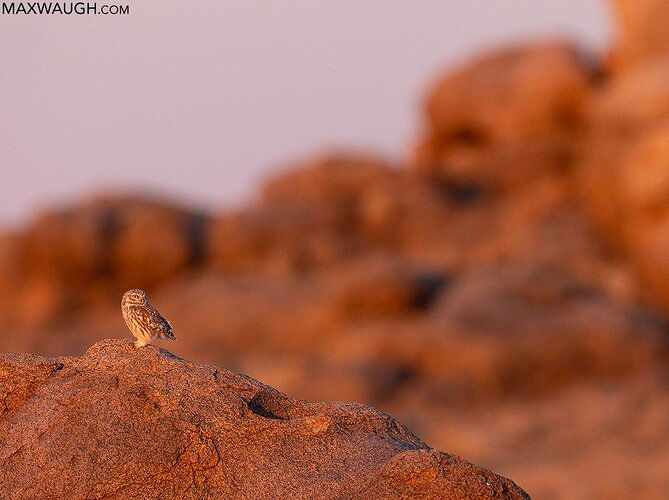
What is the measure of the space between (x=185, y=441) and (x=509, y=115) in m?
34.7

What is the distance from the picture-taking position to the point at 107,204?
37.4m

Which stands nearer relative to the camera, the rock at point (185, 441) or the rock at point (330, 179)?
the rock at point (185, 441)

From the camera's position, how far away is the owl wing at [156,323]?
5.82 m

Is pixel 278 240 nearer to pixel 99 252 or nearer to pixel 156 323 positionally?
pixel 99 252

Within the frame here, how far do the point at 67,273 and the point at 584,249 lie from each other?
1522 cm

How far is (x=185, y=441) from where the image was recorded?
5.17m

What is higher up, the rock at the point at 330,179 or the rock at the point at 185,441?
the rock at the point at 330,179

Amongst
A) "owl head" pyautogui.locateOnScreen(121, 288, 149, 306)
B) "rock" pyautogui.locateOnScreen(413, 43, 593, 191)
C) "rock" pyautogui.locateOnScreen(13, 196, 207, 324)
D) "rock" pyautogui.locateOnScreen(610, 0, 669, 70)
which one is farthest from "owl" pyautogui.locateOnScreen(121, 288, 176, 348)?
"rock" pyautogui.locateOnScreen(413, 43, 593, 191)

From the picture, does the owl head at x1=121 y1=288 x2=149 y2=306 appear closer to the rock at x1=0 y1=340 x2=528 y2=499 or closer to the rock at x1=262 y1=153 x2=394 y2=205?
the rock at x1=0 y1=340 x2=528 y2=499

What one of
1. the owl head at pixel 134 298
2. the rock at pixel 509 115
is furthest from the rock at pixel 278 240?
the owl head at pixel 134 298

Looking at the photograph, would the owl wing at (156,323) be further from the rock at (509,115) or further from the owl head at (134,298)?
the rock at (509,115)

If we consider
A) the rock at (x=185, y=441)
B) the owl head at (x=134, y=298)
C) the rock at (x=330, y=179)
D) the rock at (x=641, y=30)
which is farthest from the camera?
the rock at (x=330, y=179)

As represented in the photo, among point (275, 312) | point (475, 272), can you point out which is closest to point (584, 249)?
point (475, 272)

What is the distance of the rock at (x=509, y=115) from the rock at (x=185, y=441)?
31.8 meters
